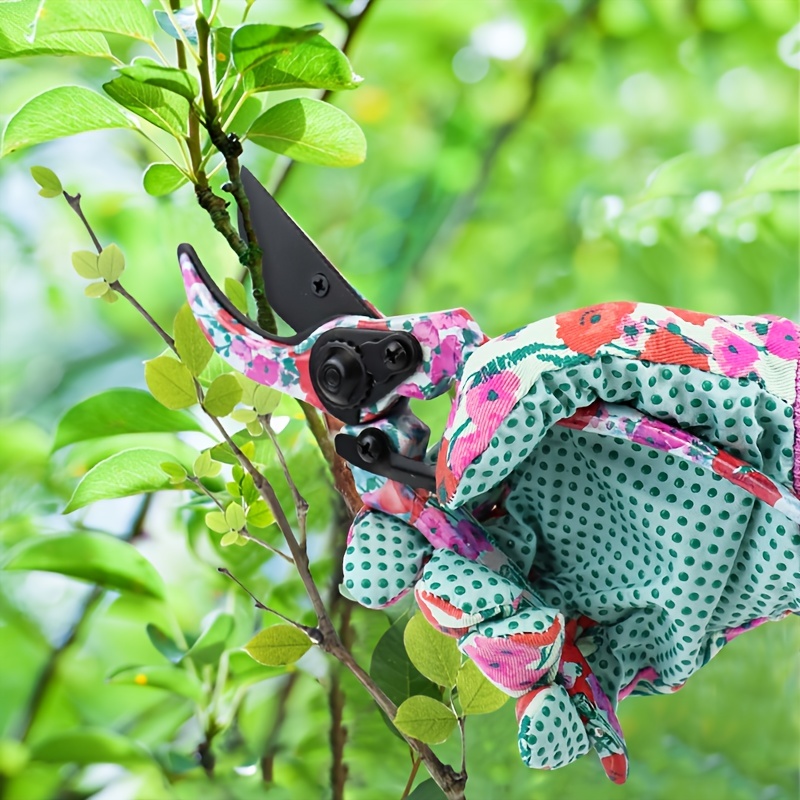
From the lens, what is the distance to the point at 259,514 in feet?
1.31

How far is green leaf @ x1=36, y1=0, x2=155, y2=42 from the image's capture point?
300 millimetres

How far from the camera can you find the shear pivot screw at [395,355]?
32cm

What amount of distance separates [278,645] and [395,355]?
135 millimetres

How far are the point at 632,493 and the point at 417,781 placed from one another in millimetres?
281

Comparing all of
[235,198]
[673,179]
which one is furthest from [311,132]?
[673,179]

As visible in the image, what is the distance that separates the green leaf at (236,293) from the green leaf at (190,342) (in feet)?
0.09

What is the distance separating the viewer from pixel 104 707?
0.90 metres

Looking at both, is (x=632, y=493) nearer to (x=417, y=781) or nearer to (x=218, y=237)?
(x=417, y=781)

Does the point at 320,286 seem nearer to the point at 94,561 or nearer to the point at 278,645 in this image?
the point at 278,645

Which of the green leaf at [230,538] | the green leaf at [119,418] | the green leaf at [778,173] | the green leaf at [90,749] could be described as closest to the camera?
the green leaf at [230,538]

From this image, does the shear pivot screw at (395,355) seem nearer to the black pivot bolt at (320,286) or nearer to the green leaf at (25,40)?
the black pivot bolt at (320,286)

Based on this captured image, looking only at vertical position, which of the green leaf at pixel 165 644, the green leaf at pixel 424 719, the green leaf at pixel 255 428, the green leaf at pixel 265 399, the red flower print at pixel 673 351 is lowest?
the green leaf at pixel 165 644

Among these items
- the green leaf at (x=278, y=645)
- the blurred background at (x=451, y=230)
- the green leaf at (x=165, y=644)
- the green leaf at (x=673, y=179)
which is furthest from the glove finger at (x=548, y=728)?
the green leaf at (x=673, y=179)

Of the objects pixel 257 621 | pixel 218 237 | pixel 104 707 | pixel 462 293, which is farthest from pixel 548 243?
pixel 104 707
